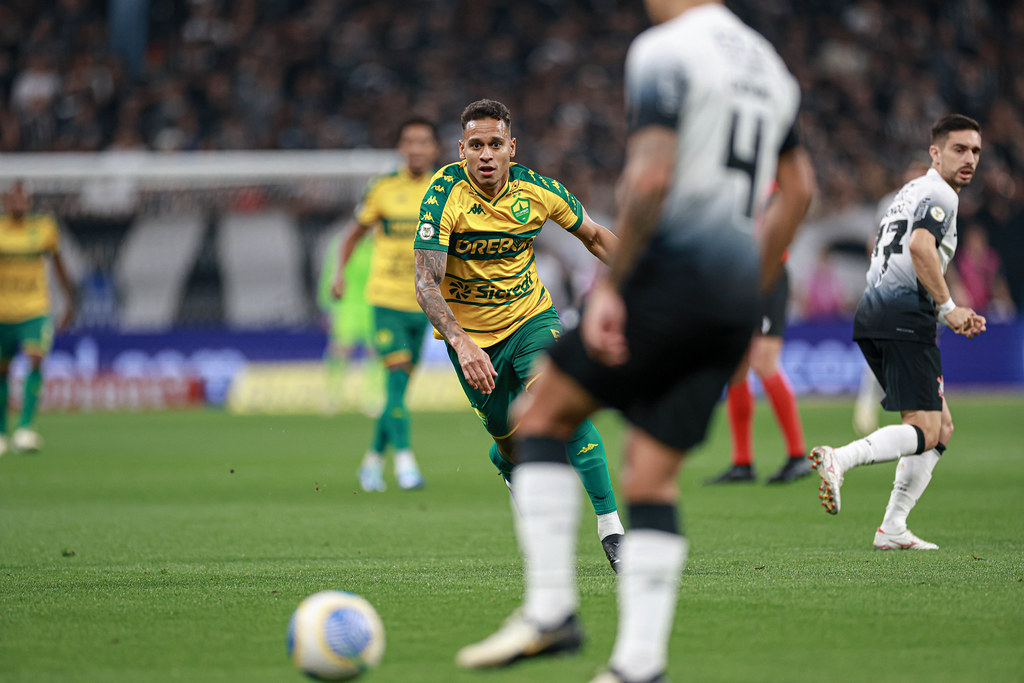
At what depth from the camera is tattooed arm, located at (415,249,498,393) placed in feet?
18.4

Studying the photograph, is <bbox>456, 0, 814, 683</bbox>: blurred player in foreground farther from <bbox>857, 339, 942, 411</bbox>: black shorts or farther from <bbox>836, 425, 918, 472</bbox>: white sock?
<bbox>857, 339, 942, 411</bbox>: black shorts

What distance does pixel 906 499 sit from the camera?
693cm

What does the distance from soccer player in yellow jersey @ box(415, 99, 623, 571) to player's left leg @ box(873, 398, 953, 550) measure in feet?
5.74

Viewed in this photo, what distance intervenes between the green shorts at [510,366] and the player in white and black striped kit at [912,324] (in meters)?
1.68

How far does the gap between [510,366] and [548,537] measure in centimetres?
258

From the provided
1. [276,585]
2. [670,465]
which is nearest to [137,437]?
[276,585]

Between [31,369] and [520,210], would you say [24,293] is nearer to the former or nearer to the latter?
[31,369]

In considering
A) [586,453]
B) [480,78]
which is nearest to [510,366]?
[586,453]

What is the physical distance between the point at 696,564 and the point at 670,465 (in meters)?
2.81

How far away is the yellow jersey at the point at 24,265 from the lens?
45.3ft

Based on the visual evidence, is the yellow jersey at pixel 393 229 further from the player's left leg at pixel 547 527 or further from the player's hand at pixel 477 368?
the player's left leg at pixel 547 527

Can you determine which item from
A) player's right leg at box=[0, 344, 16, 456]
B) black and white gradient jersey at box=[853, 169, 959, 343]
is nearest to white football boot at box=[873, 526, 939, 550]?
black and white gradient jersey at box=[853, 169, 959, 343]

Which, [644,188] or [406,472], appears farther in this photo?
[406,472]

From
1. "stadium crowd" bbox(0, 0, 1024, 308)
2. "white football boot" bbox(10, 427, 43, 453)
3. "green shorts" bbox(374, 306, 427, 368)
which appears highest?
"stadium crowd" bbox(0, 0, 1024, 308)
